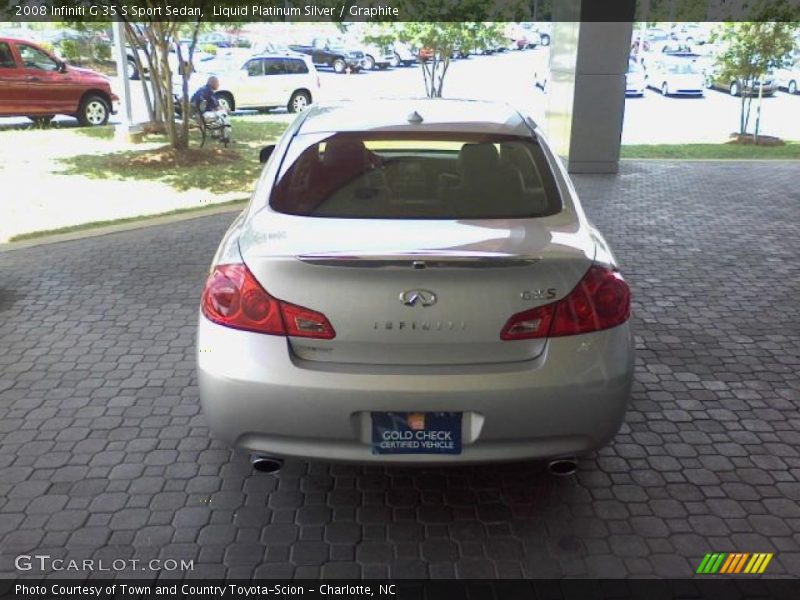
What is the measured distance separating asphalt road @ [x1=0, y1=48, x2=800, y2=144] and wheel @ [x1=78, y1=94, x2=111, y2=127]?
769 millimetres

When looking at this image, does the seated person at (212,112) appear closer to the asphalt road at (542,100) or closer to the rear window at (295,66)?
the asphalt road at (542,100)

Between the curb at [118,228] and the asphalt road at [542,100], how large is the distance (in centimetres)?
754

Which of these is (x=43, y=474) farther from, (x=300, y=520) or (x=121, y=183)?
(x=121, y=183)

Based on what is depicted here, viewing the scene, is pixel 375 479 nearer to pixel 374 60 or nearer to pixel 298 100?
pixel 298 100

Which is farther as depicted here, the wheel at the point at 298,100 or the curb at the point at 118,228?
the wheel at the point at 298,100

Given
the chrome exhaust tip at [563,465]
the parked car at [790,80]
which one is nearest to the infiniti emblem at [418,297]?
the chrome exhaust tip at [563,465]

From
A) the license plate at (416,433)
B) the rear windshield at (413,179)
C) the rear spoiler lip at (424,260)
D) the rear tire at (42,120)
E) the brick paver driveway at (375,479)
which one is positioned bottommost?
the brick paver driveway at (375,479)

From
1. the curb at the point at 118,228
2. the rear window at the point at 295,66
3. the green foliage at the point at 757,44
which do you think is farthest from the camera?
the rear window at the point at 295,66

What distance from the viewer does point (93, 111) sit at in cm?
1648

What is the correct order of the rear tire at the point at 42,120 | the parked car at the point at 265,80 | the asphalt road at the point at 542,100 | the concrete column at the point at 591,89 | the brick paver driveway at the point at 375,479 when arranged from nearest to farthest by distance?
the brick paver driveway at the point at 375,479
the concrete column at the point at 591,89
the rear tire at the point at 42,120
the asphalt road at the point at 542,100
the parked car at the point at 265,80

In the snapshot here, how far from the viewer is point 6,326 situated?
5.16 metres

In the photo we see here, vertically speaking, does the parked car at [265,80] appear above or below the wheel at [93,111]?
→ above

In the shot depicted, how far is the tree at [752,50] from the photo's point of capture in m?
15.2

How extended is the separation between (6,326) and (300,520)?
3.20 m
